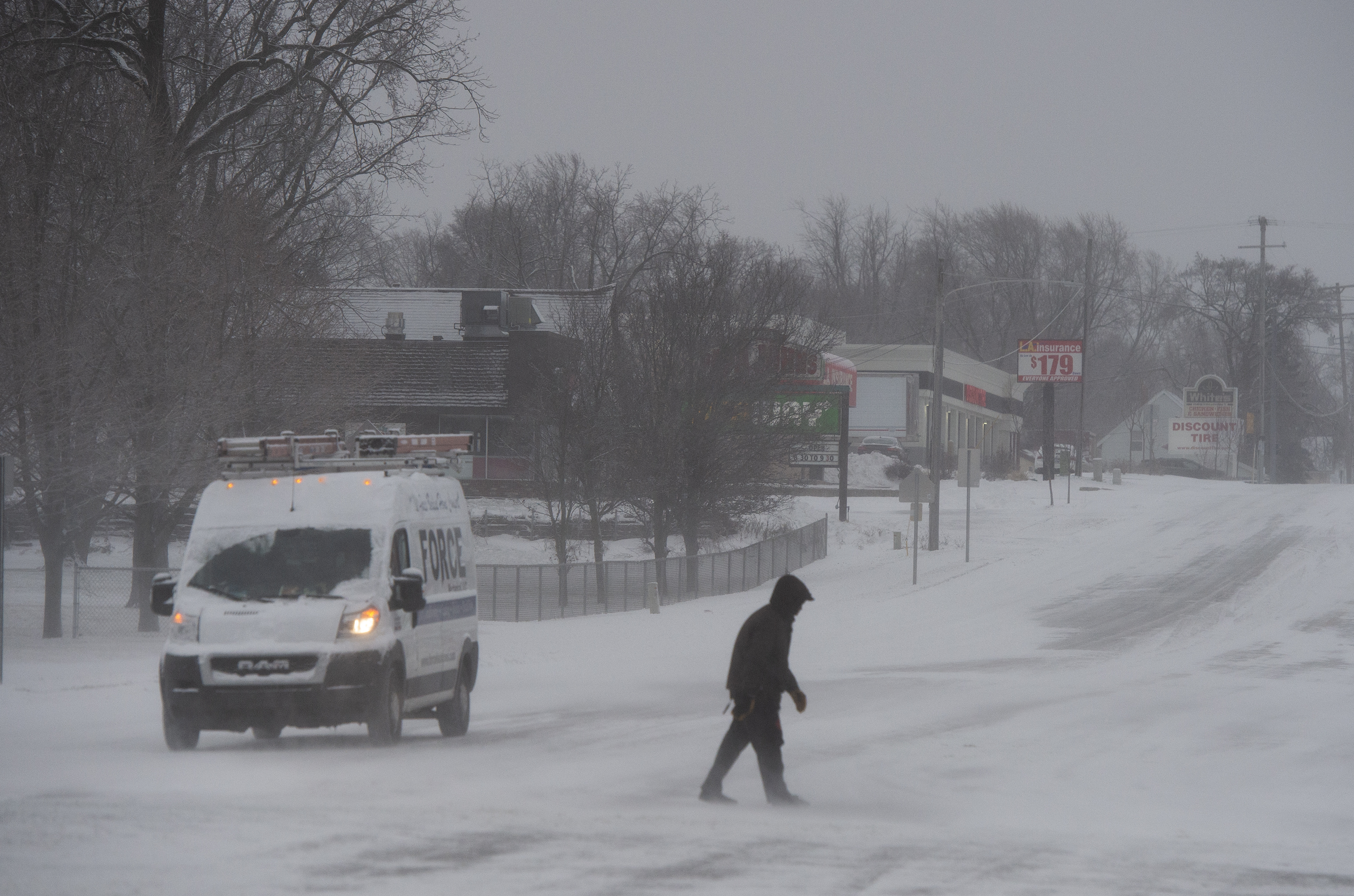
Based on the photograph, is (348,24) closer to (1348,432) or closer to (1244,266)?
(1244,266)

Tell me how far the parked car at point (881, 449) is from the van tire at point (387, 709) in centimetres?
5851

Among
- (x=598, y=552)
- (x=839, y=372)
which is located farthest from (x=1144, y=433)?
(x=598, y=552)

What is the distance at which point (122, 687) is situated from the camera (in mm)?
17047

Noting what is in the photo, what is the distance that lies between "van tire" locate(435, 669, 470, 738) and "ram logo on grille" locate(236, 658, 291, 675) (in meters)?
2.08

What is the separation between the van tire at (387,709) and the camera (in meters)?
11.5

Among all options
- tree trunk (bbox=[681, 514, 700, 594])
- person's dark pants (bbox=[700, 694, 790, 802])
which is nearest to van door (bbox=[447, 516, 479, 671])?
person's dark pants (bbox=[700, 694, 790, 802])

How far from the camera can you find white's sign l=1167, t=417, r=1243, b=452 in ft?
259

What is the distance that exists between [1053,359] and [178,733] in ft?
188

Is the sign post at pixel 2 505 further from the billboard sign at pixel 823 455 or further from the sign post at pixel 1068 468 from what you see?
the sign post at pixel 1068 468

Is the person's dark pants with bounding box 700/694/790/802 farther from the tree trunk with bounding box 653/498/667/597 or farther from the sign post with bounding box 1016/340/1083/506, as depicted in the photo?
the sign post with bounding box 1016/340/1083/506

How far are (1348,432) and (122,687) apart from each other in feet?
349

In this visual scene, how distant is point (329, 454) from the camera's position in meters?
13.2

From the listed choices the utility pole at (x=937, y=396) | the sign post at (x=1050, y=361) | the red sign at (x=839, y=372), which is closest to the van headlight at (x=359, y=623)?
the utility pole at (x=937, y=396)

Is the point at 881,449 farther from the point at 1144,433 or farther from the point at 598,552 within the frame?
the point at 1144,433
